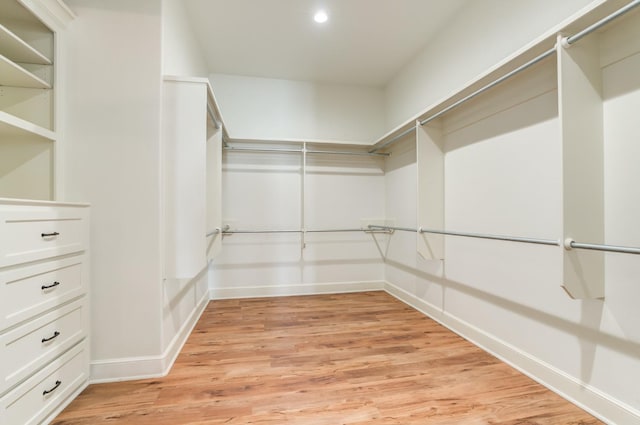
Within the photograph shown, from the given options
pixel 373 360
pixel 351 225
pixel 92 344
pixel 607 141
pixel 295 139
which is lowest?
pixel 373 360

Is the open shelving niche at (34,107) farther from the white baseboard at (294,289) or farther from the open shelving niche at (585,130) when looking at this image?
the open shelving niche at (585,130)

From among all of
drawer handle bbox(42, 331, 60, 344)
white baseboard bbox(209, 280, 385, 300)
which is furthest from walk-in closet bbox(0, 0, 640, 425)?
white baseboard bbox(209, 280, 385, 300)

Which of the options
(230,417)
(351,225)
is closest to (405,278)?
(351,225)

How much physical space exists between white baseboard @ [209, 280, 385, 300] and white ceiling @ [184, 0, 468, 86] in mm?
2589

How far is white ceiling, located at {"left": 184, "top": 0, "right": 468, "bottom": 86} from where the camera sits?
2.17m

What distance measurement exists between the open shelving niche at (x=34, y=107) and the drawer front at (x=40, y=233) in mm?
247

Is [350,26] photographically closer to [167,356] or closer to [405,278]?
[405,278]

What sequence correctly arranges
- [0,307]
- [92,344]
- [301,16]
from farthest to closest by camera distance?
[301,16] → [92,344] → [0,307]

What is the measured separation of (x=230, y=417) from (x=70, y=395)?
89 centimetres

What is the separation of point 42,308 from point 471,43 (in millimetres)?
3185

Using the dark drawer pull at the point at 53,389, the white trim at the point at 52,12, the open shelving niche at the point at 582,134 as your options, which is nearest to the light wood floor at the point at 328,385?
the dark drawer pull at the point at 53,389

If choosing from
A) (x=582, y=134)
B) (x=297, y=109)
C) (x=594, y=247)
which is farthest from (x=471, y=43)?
(x=297, y=109)

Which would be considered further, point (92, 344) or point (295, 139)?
point (295, 139)

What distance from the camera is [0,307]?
105 cm
